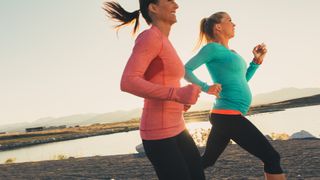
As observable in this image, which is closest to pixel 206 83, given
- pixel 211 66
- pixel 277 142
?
pixel 211 66

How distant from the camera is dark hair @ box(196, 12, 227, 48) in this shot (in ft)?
13.5

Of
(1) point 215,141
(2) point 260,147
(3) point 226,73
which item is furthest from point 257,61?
(2) point 260,147

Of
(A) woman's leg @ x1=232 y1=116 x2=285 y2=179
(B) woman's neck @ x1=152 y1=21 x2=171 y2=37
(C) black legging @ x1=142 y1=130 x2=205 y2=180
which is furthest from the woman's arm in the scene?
(C) black legging @ x1=142 y1=130 x2=205 y2=180

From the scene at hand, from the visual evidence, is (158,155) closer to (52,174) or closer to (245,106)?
(245,106)

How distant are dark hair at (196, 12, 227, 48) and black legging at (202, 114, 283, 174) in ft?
2.76

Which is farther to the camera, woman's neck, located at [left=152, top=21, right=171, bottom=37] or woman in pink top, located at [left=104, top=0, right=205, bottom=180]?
woman's neck, located at [left=152, top=21, right=171, bottom=37]

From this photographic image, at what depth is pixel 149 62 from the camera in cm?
237

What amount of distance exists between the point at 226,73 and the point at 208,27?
611 millimetres

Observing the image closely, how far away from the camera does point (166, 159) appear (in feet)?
8.00

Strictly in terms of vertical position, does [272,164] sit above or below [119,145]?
above

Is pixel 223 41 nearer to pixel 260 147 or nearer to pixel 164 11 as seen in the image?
pixel 260 147

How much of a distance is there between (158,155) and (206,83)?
1288 mm

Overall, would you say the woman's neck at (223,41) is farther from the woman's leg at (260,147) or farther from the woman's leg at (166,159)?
the woman's leg at (166,159)

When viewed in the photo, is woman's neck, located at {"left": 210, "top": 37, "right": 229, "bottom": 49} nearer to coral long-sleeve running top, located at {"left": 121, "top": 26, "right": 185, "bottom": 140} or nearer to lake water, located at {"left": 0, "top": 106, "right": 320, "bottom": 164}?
coral long-sleeve running top, located at {"left": 121, "top": 26, "right": 185, "bottom": 140}
